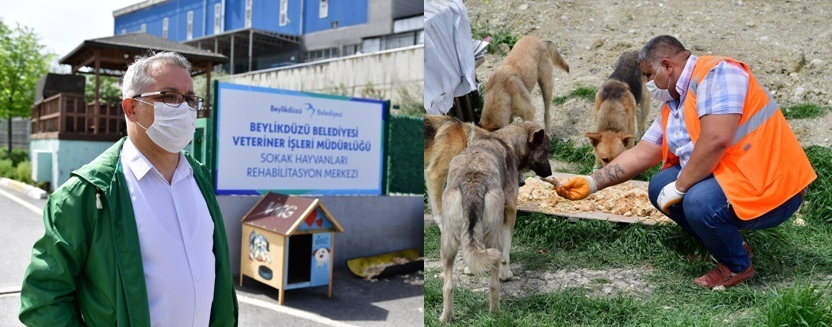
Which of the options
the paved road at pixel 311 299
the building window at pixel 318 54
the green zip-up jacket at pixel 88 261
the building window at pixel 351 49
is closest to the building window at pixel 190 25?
the building window at pixel 318 54

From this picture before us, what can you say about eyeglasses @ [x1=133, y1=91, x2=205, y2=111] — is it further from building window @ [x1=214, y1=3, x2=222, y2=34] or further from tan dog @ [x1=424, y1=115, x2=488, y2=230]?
building window @ [x1=214, y1=3, x2=222, y2=34]

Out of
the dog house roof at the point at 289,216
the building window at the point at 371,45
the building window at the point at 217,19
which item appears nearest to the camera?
the dog house roof at the point at 289,216

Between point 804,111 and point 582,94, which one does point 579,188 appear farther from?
point 804,111

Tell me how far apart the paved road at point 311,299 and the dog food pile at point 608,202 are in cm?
370

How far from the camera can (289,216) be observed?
6.45 meters

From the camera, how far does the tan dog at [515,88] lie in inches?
66.3

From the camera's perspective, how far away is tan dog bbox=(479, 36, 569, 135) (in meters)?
1.68

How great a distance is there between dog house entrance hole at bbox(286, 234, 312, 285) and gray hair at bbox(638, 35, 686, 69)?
5.53 meters

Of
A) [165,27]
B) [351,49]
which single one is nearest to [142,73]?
[351,49]

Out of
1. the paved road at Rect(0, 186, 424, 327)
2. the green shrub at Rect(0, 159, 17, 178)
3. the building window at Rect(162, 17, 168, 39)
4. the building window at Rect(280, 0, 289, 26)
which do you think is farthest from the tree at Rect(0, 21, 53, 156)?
the building window at Rect(280, 0, 289, 26)

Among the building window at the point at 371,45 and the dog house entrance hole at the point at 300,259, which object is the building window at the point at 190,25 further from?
the dog house entrance hole at the point at 300,259

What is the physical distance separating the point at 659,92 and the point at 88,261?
165cm

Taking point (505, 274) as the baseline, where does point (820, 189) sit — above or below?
above

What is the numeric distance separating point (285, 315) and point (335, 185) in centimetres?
213
